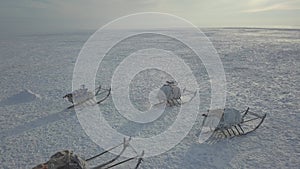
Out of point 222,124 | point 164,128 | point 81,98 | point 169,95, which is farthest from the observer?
point 81,98

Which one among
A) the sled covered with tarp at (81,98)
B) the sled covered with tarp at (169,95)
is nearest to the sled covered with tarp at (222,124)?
the sled covered with tarp at (169,95)

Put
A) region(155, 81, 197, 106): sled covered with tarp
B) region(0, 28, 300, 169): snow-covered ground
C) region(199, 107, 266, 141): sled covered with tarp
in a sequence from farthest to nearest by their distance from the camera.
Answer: region(155, 81, 197, 106): sled covered with tarp, region(199, 107, 266, 141): sled covered with tarp, region(0, 28, 300, 169): snow-covered ground

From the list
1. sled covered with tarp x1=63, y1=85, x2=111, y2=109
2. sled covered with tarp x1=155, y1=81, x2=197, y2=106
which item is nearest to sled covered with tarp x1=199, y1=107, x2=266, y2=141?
sled covered with tarp x1=155, y1=81, x2=197, y2=106

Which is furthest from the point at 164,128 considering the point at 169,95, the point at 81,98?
the point at 81,98

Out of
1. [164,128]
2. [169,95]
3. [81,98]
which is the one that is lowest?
[164,128]

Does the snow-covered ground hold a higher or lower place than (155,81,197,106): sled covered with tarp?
lower

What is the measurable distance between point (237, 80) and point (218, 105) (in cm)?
453

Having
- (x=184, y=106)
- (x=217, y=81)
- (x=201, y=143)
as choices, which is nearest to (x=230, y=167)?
(x=201, y=143)

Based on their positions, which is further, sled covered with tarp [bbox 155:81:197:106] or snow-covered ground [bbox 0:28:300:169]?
sled covered with tarp [bbox 155:81:197:106]

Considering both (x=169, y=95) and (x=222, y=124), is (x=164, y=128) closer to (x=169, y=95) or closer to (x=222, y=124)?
(x=222, y=124)

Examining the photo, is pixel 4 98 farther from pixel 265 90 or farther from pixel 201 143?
pixel 265 90

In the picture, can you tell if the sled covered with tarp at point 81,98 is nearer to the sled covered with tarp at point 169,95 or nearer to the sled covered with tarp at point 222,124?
the sled covered with tarp at point 169,95

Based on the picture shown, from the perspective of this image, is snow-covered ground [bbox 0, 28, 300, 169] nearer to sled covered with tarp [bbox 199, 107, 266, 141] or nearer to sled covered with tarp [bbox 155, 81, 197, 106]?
sled covered with tarp [bbox 199, 107, 266, 141]

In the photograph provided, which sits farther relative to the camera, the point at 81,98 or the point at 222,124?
the point at 81,98
